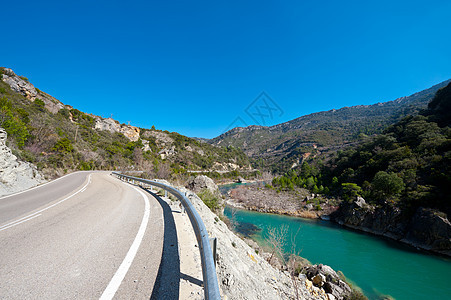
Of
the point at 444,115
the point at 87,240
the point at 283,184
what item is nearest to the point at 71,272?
the point at 87,240

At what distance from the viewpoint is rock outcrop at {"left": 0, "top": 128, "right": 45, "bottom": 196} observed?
28.8ft

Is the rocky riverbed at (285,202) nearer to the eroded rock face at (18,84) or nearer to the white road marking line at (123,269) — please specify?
the white road marking line at (123,269)

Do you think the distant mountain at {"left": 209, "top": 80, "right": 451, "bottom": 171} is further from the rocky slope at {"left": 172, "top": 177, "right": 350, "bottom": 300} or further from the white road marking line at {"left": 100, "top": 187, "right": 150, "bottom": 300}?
the white road marking line at {"left": 100, "top": 187, "right": 150, "bottom": 300}

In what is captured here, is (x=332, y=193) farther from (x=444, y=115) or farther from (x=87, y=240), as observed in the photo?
(x=87, y=240)

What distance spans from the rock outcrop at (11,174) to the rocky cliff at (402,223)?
108 feet

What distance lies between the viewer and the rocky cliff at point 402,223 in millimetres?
16453

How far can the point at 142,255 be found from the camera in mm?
2828

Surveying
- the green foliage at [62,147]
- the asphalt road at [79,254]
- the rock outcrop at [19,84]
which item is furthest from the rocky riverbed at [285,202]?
the rock outcrop at [19,84]

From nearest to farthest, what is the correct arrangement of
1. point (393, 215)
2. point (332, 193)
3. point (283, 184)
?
1. point (393, 215)
2. point (332, 193)
3. point (283, 184)

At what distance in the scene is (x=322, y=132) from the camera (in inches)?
4685

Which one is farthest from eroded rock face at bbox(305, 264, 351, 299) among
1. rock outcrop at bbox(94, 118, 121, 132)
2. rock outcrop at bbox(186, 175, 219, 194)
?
rock outcrop at bbox(94, 118, 121, 132)

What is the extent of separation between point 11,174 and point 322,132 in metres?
136

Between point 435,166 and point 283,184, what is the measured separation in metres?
27.0

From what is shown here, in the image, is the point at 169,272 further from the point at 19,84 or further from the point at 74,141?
the point at 19,84
